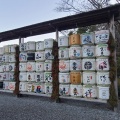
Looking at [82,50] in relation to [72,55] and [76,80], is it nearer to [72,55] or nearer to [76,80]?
[72,55]

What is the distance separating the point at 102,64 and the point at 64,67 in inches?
77.6

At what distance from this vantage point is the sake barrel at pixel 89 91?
9441mm

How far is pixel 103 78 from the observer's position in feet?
30.0

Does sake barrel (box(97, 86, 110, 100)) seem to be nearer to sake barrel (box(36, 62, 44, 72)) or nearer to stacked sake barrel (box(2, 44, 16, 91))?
sake barrel (box(36, 62, 44, 72))

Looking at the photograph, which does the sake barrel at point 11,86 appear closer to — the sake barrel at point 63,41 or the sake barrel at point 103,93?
the sake barrel at point 63,41

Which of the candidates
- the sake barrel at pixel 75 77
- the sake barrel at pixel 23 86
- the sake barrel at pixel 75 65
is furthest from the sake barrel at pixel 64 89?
the sake barrel at pixel 23 86

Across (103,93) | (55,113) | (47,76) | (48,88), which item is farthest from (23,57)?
(103,93)

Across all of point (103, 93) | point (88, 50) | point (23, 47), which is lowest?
point (103, 93)

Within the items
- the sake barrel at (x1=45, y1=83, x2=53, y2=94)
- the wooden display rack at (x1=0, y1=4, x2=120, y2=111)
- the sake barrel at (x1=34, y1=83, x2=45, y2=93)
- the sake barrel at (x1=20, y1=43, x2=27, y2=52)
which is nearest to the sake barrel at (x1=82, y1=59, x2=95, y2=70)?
the wooden display rack at (x1=0, y1=4, x2=120, y2=111)

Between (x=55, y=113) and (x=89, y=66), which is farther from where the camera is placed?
(x=89, y=66)

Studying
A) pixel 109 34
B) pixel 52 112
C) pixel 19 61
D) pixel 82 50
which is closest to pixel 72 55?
pixel 82 50

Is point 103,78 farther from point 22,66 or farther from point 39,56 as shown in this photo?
point 22,66

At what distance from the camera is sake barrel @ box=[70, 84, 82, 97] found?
988 cm

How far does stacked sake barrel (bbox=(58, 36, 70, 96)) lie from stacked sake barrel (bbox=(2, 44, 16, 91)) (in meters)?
3.50
